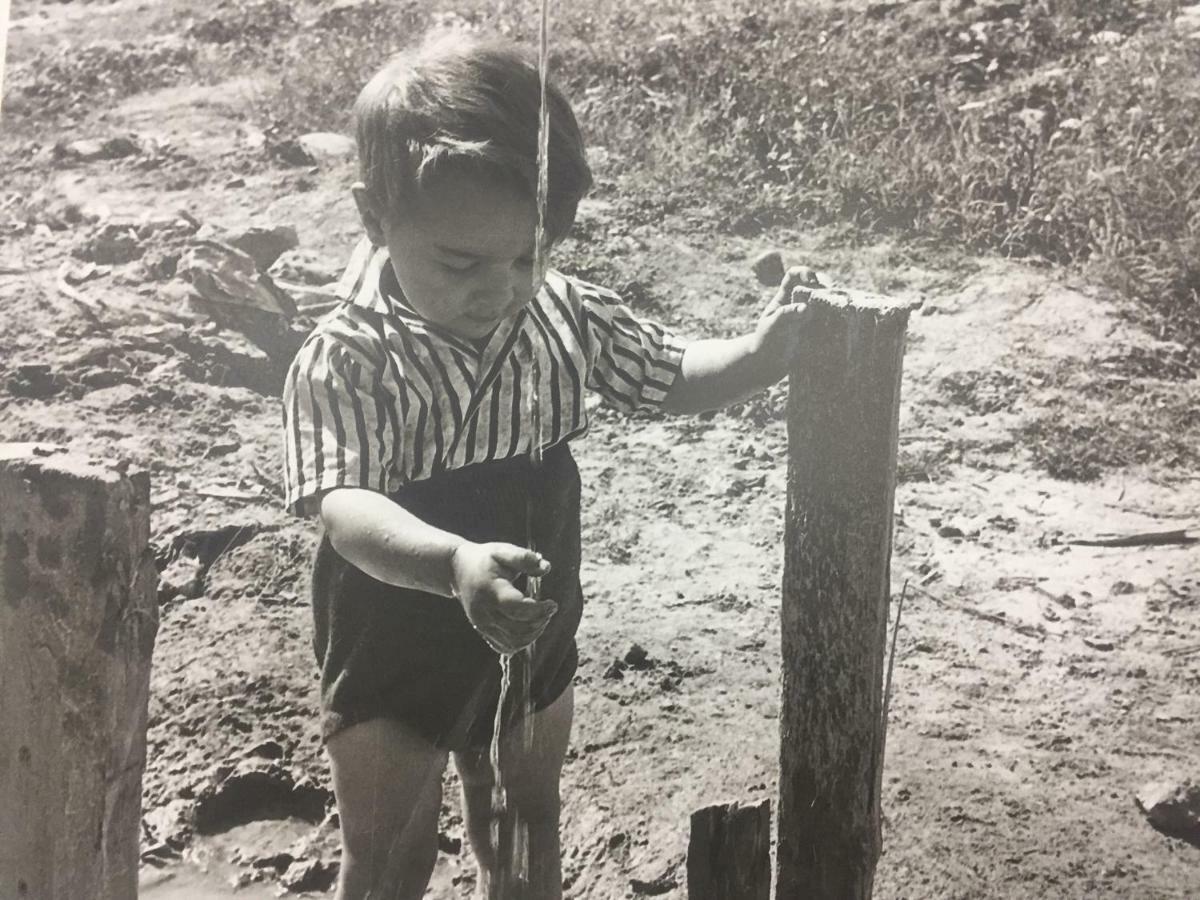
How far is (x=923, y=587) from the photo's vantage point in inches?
74.9

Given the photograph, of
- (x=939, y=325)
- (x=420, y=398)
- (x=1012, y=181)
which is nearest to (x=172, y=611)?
(x=420, y=398)

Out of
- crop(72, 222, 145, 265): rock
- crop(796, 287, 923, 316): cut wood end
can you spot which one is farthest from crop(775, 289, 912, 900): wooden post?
crop(72, 222, 145, 265): rock

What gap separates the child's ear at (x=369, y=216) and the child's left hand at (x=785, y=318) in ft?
1.45

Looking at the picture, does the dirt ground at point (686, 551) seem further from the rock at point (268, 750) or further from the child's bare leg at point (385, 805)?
the child's bare leg at point (385, 805)

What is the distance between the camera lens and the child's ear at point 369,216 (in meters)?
1.47

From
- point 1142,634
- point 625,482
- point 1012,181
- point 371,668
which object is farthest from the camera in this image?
point 625,482

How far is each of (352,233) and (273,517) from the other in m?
0.48

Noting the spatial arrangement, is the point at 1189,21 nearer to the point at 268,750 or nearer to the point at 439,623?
the point at 439,623

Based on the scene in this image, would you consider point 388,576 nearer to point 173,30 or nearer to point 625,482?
point 625,482

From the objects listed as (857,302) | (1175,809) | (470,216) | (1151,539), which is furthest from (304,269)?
(1175,809)

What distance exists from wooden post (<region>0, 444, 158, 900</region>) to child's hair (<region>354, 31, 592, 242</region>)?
439mm

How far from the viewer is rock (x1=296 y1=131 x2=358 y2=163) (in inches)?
77.5

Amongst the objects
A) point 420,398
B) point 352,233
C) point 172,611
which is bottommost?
point 172,611

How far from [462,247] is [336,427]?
0.24m
